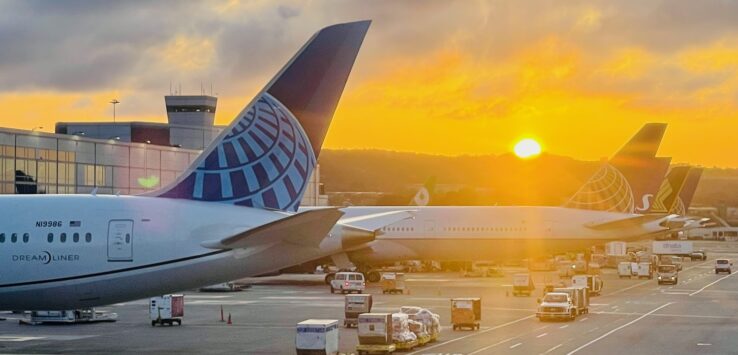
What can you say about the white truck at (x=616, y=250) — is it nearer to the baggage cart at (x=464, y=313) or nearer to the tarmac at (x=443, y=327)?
the tarmac at (x=443, y=327)

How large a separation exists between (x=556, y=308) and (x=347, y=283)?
26814 millimetres

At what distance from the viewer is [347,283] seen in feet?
264

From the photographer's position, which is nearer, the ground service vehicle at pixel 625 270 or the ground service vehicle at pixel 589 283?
the ground service vehicle at pixel 589 283

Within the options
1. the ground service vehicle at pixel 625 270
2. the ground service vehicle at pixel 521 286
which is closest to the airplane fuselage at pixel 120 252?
the ground service vehicle at pixel 521 286

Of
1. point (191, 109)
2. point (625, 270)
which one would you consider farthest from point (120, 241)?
point (191, 109)

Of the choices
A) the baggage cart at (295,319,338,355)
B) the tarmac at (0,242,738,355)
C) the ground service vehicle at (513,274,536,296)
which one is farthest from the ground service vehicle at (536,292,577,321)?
the ground service vehicle at (513,274,536,296)

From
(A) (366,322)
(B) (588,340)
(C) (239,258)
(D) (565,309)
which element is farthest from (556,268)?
(C) (239,258)

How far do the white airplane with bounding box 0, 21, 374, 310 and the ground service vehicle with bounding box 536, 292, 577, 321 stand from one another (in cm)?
2354

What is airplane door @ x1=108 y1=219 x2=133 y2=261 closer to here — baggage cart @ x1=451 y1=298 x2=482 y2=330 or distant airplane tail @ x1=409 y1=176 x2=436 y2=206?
baggage cart @ x1=451 y1=298 x2=482 y2=330

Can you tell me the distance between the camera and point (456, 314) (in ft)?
170

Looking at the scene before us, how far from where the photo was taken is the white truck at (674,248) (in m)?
174

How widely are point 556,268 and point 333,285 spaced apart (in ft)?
152

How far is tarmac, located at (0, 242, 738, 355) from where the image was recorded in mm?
43969

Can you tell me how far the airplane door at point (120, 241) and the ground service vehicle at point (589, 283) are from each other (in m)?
43.5
